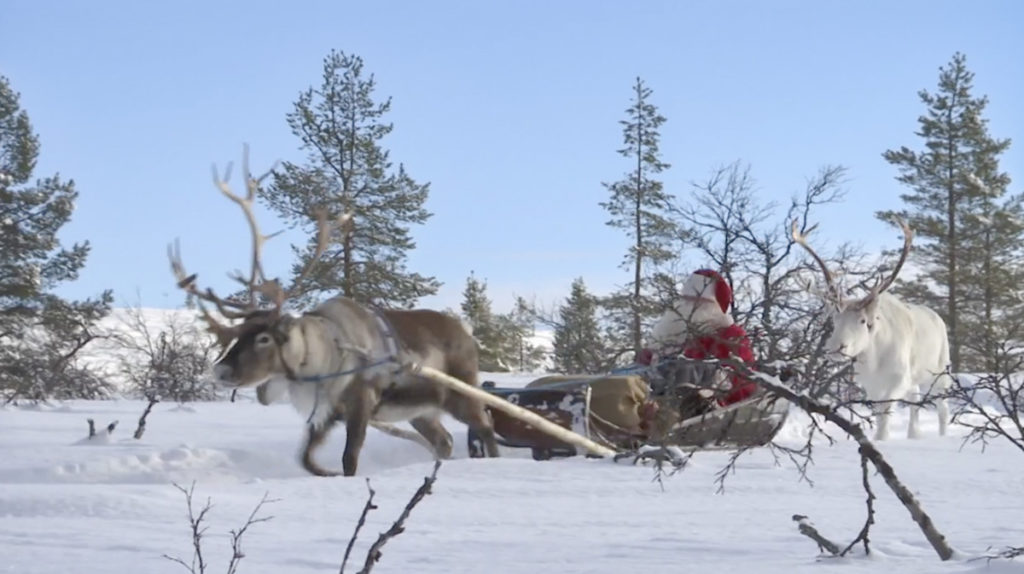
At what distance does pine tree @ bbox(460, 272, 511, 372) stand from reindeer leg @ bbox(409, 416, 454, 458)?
2874 centimetres

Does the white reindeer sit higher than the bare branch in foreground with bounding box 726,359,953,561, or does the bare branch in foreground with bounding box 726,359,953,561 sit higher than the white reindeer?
the white reindeer

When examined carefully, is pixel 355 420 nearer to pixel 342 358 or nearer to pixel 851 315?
pixel 342 358

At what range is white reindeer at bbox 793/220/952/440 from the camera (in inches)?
355

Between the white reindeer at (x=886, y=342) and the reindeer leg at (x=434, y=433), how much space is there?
10.2 feet

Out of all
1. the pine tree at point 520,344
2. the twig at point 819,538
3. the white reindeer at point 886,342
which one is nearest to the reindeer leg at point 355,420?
the white reindeer at point 886,342

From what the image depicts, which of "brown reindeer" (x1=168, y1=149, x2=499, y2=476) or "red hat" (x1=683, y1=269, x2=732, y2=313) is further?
"red hat" (x1=683, y1=269, x2=732, y2=313)

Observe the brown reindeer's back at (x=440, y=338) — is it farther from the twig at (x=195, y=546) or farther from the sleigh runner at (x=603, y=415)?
the twig at (x=195, y=546)

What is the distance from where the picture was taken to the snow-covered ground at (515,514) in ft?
9.82

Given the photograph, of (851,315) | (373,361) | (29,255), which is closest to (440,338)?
(373,361)

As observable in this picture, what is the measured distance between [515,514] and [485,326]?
37.2m

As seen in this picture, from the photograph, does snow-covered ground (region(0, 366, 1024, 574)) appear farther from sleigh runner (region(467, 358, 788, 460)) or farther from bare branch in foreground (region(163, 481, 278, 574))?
sleigh runner (region(467, 358, 788, 460))

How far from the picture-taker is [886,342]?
9.59 metres

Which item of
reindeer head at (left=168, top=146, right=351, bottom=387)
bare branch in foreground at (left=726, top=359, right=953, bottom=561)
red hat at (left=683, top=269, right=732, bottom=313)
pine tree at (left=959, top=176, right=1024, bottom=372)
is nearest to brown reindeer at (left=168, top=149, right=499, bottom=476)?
reindeer head at (left=168, top=146, right=351, bottom=387)

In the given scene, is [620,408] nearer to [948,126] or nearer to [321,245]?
[321,245]
